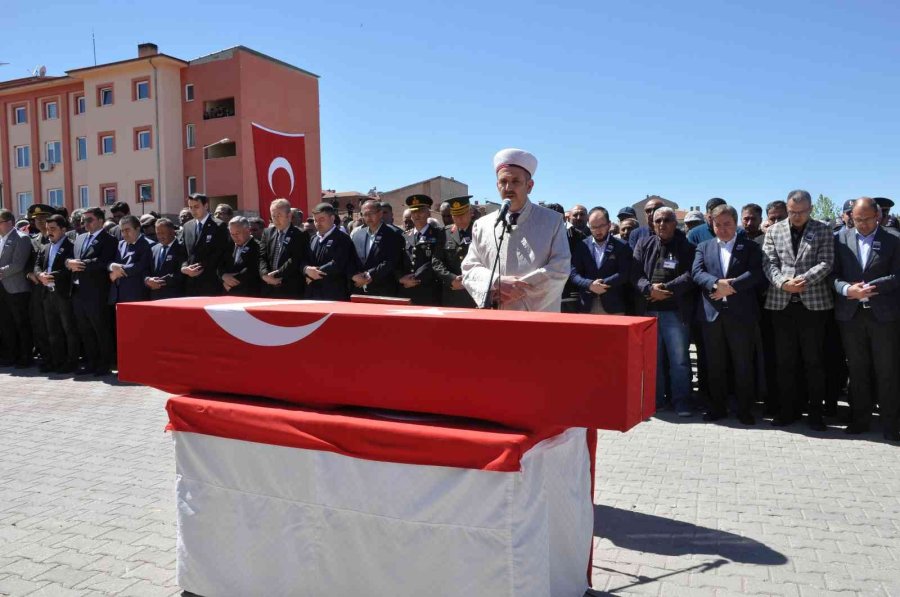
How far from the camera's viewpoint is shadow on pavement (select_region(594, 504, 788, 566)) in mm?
3971

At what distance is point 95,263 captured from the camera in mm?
9758

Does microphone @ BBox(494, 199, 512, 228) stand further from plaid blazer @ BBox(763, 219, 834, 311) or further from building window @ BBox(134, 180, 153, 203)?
building window @ BBox(134, 180, 153, 203)

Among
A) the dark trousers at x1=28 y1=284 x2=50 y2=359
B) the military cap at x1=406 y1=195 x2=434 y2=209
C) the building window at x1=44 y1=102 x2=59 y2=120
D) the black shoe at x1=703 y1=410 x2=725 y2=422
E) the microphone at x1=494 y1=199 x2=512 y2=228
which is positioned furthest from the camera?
the building window at x1=44 y1=102 x2=59 y2=120

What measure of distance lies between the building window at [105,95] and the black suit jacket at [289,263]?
36.7 metres

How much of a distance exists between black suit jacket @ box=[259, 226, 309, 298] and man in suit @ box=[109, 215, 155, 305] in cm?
→ 209

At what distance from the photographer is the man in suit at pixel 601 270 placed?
26.0 feet

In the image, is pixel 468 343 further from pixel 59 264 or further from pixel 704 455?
pixel 59 264

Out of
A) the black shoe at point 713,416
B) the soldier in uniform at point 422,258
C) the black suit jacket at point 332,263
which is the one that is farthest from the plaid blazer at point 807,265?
the black suit jacket at point 332,263

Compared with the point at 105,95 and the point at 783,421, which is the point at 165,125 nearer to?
the point at 105,95

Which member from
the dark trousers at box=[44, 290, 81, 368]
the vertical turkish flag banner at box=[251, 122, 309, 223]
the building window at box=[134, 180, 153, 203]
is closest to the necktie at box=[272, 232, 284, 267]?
the dark trousers at box=[44, 290, 81, 368]

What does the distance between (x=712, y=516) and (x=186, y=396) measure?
11.1 feet

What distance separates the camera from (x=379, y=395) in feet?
9.64

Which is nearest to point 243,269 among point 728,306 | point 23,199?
point 728,306

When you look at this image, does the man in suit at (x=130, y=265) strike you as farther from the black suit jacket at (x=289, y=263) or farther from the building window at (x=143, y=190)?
the building window at (x=143, y=190)
